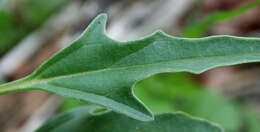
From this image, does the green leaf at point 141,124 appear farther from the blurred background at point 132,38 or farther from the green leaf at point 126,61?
the blurred background at point 132,38

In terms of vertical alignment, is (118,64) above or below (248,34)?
above

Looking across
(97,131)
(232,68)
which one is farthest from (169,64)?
(232,68)

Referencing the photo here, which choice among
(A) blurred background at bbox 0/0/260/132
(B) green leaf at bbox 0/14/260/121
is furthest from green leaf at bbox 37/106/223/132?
(A) blurred background at bbox 0/0/260/132

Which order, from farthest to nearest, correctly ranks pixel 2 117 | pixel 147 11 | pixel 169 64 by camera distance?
pixel 147 11
pixel 2 117
pixel 169 64

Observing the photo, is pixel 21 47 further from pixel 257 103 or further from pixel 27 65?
pixel 257 103

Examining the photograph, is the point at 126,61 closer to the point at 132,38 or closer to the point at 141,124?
the point at 141,124

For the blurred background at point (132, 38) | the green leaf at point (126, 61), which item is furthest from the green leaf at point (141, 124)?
the blurred background at point (132, 38)

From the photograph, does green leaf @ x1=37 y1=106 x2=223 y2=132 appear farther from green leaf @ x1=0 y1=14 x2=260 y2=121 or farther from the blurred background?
the blurred background
